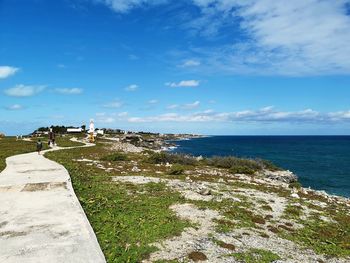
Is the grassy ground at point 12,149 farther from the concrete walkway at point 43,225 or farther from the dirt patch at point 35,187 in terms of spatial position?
the concrete walkway at point 43,225

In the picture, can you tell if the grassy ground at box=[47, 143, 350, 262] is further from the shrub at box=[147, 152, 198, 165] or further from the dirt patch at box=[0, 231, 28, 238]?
the shrub at box=[147, 152, 198, 165]

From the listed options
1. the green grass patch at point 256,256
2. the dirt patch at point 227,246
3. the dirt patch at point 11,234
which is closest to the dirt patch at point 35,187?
the dirt patch at point 11,234

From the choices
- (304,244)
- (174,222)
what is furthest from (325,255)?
(174,222)

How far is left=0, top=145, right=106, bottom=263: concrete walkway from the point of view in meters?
9.90

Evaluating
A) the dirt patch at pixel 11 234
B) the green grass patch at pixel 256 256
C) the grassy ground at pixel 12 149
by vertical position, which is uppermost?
the grassy ground at pixel 12 149

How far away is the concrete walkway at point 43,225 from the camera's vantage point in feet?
32.5

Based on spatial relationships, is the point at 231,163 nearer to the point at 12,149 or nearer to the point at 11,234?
the point at 12,149

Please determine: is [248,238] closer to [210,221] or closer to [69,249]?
[210,221]

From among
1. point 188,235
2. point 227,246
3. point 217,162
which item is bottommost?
point 227,246

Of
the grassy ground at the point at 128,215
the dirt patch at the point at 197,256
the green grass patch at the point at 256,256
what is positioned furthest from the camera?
the green grass patch at the point at 256,256

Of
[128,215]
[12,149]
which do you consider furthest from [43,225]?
[12,149]

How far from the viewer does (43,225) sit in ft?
40.5

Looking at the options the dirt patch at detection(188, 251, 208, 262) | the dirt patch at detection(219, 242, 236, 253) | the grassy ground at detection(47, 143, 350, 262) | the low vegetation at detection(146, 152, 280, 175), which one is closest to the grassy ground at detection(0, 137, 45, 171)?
the grassy ground at detection(47, 143, 350, 262)

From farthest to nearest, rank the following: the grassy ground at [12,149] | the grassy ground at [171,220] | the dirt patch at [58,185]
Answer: the grassy ground at [12,149], the dirt patch at [58,185], the grassy ground at [171,220]
